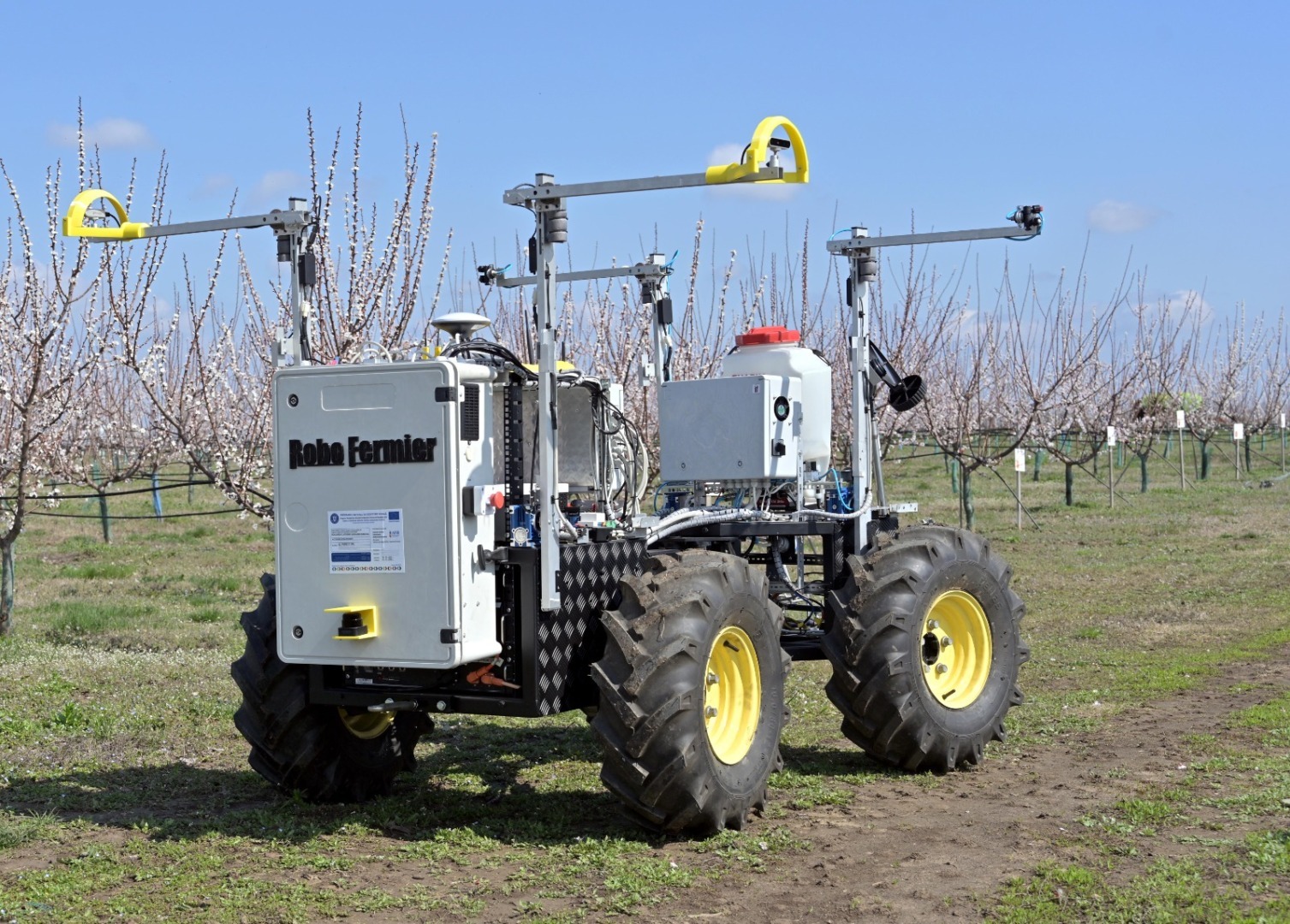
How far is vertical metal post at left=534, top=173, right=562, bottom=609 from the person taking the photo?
6.29m

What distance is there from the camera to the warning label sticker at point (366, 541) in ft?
20.9

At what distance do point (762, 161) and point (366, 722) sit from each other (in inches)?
140

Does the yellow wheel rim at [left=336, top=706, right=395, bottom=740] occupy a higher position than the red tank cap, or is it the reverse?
the red tank cap

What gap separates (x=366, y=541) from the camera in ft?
21.1

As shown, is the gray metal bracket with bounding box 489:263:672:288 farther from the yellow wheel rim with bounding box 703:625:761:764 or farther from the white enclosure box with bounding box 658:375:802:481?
the yellow wheel rim with bounding box 703:625:761:764

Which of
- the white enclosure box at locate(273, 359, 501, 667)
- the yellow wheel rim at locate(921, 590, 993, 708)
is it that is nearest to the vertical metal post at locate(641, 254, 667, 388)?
the yellow wheel rim at locate(921, 590, 993, 708)

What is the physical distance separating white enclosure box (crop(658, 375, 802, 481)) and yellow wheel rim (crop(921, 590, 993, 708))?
1225 millimetres

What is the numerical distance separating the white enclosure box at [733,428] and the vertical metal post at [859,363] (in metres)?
0.38

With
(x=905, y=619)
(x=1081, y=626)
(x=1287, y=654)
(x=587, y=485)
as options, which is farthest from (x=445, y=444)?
(x=1081, y=626)

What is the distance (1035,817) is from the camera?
6.91 m

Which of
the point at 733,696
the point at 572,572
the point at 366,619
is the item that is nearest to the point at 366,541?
the point at 366,619

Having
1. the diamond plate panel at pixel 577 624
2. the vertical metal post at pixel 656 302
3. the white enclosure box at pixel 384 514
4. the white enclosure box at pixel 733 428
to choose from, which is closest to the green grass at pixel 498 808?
the diamond plate panel at pixel 577 624

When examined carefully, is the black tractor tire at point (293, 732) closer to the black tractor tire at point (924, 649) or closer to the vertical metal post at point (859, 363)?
the black tractor tire at point (924, 649)

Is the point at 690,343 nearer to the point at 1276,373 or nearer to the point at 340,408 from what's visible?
the point at 340,408
